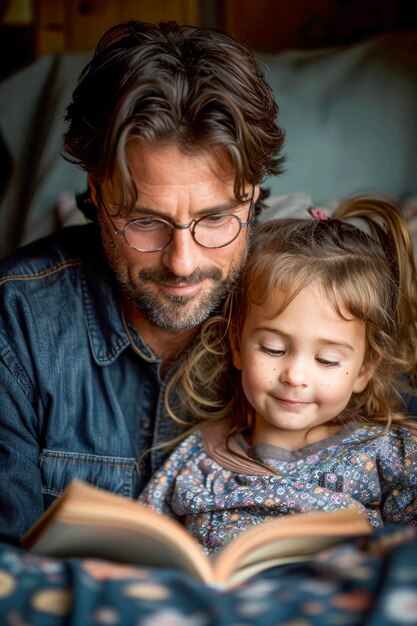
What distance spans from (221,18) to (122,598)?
2.93 metres

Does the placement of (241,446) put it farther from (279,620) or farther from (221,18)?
(221,18)

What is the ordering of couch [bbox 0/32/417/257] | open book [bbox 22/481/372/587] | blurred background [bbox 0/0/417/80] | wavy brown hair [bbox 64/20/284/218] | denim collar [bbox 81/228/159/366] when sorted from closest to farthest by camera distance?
open book [bbox 22/481/372/587] < wavy brown hair [bbox 64/20/284/218] < denim collar [bbox 81/228/159/366] < couch [bbox 0/32/417/257] < blurred background [bbox 0/0/417/80]

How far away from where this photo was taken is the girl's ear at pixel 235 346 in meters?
1.73

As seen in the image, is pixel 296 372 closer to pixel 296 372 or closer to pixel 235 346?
pixel 296 372

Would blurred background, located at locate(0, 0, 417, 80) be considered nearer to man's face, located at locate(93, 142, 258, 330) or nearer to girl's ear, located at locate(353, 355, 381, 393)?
man's face, located at locate(93, 142, 258, 330)

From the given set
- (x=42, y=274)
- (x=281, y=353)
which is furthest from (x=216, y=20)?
(x=281, y=353)

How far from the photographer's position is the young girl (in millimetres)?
1572

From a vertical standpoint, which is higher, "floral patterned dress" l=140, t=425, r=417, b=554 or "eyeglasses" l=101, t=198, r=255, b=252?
"eyeglasses" l=101, t=198, r=255, b=252

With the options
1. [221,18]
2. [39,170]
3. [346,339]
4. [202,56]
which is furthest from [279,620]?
[221,18]

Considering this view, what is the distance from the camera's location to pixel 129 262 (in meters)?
1.66

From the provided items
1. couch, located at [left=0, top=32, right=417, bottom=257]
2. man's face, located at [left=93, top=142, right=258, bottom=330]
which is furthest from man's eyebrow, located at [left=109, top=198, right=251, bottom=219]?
couch, located at [left=0, top=32, right=417, bottom=257]

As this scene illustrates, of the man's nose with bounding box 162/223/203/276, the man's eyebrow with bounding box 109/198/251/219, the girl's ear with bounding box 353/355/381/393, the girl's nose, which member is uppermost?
the man's eyebrow with bounding box 109/198/251/219

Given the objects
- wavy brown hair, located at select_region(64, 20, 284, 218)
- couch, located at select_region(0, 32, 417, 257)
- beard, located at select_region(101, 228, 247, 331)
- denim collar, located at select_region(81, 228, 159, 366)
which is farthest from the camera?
couch, located at select_region(0, 32, 417, 257)

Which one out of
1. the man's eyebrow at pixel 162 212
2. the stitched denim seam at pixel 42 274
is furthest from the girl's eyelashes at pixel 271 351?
the stitched denim seam at pixel 42 274
